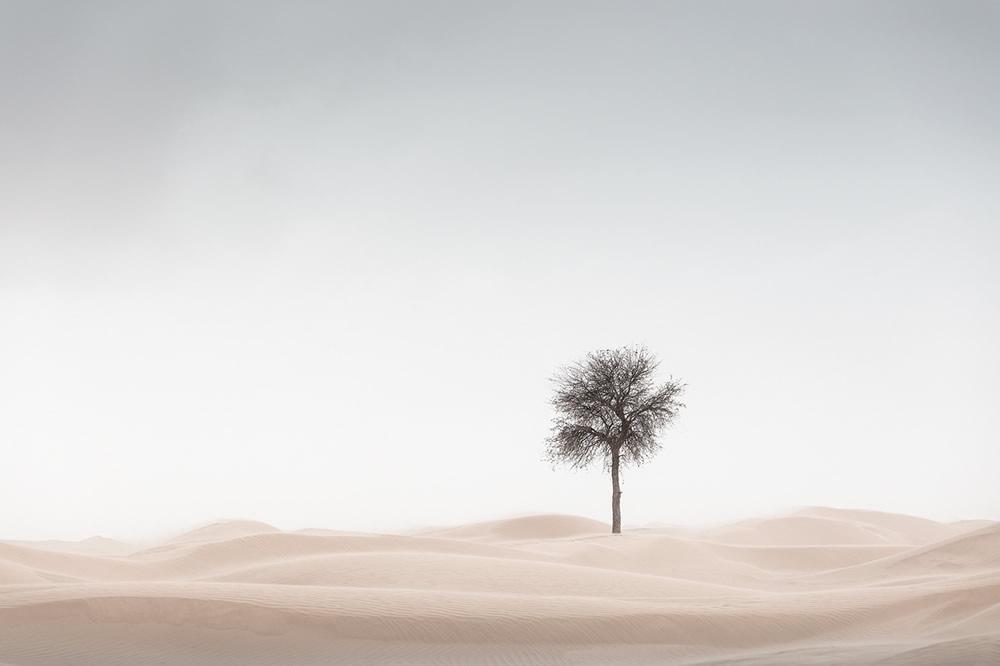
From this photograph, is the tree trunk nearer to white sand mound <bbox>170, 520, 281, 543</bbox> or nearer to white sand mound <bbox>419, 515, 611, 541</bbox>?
white sand mound <bbox>419, 515, 611, 541</bbox>

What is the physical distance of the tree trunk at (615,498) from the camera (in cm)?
2596

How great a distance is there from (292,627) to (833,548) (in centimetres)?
1752

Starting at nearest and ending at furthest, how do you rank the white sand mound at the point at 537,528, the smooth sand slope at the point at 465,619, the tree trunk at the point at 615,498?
the smooth sand slope at the point at 465,619 → the tree trunk at the point at 615,498 → the white sand mound at the point at 537,528

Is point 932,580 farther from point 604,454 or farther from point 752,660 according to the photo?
point 604,454

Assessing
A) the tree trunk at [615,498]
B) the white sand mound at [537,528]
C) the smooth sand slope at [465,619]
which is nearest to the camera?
the smooth sand slope at [465,619]

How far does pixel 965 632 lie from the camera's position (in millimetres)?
8367

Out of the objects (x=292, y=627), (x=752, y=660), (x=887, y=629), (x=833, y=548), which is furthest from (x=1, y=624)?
(x=833, y=548)

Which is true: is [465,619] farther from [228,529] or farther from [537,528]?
[537,528]

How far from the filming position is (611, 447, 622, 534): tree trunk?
26.0 m

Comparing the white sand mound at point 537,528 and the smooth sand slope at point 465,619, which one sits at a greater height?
the white sand mound at point 537,528

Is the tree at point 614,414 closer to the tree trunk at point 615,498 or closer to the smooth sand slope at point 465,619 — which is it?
the tree trunk at point 615,498

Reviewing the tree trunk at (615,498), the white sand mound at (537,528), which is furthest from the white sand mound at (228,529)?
the tree trunk at (615,498)

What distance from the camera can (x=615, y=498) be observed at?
26391 mm

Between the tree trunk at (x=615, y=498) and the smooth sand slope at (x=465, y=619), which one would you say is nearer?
the smooth sand slope at (x=465, y=619)
